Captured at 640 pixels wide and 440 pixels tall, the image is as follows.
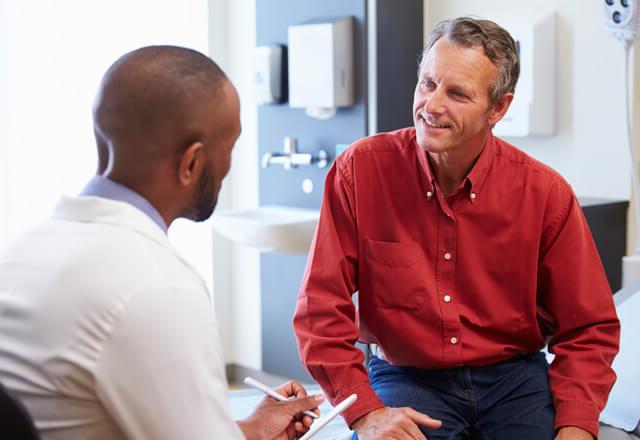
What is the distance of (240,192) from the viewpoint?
398 cm

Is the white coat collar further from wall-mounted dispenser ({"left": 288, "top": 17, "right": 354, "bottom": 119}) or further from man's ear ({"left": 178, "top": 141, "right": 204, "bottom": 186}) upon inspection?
wall-mounted dispenser ({"left": 288, "top": 17, "right": 354, "bottom": 119})

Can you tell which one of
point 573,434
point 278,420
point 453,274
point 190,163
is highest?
point 190,163

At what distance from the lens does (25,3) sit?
3.31 m

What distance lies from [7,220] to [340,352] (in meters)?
1.98

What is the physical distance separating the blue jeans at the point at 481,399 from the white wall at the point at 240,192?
212 centimetres

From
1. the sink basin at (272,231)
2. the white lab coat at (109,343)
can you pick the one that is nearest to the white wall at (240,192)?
the sink basin at (272,231)

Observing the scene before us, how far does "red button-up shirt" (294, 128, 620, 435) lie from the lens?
69.8 inches

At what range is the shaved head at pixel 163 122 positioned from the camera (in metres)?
1.11

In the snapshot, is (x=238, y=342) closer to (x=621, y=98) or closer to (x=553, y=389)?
(x=621, y=98)

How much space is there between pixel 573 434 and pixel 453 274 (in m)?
0.36

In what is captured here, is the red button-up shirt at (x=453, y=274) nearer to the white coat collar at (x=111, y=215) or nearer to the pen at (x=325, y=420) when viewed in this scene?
the pen at (x=325, y=420)

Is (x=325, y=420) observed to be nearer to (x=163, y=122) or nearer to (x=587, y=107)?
(x=163, y=122)

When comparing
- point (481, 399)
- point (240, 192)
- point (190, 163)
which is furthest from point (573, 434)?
point (240, 192)

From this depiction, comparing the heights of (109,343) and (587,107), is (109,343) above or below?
below
